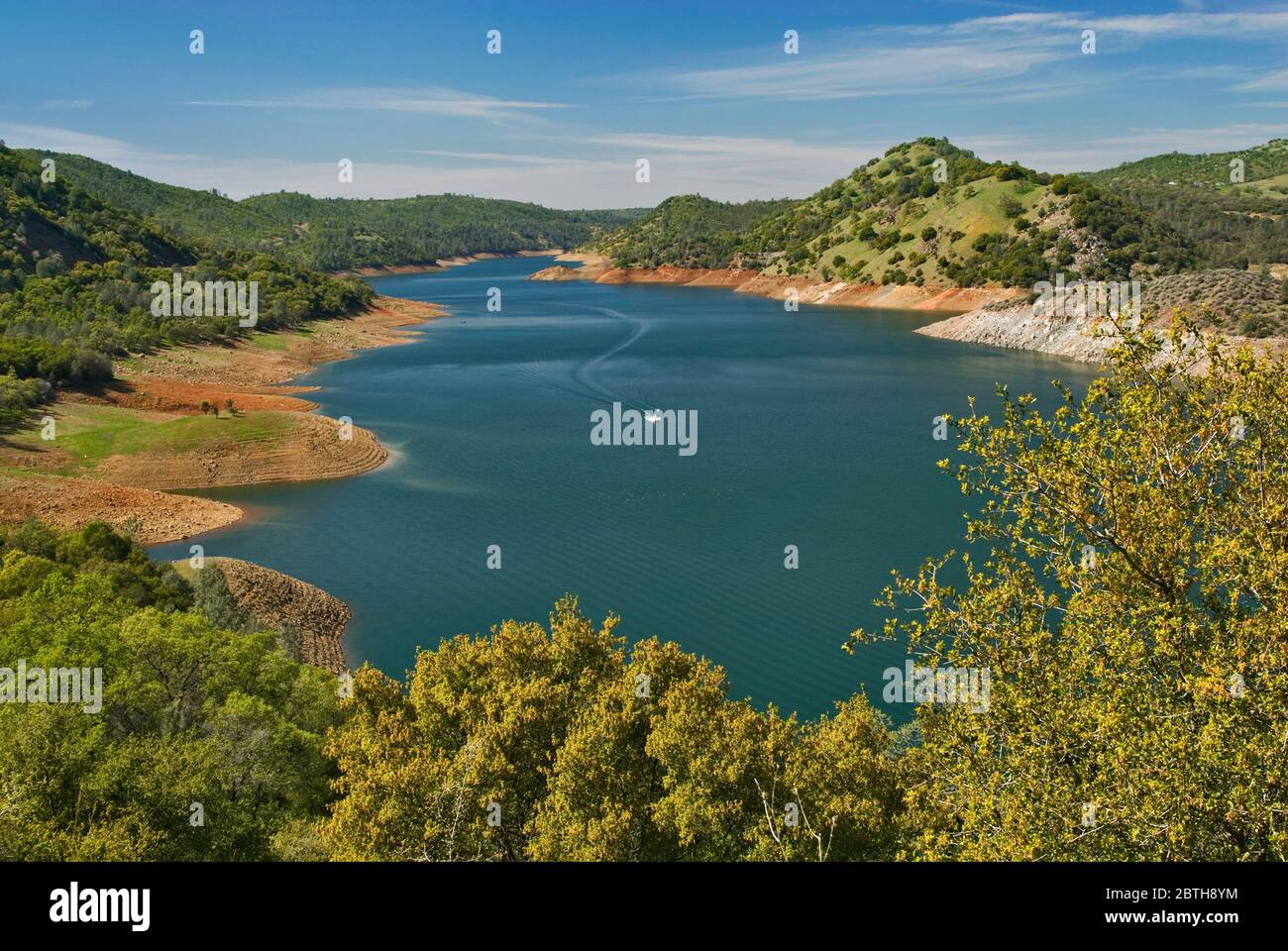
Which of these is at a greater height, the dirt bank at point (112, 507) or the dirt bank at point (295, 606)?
the dirt bank at point (112, 507)

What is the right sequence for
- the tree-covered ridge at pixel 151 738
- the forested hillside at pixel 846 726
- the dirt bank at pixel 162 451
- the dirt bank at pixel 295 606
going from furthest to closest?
the dirt bank at pixel 162 451, the dirt bank at pixel 295 606, the tree-covered ridge at pixel 151 738, the forested hillside at pixel 846 726

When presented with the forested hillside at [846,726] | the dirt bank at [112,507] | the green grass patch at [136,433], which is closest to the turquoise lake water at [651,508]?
the dirt bank at [112,507]

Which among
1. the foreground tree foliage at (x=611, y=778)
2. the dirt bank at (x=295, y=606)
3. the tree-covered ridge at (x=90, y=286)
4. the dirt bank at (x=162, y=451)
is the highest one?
the tree-covered ridge at (x=90, y=286)

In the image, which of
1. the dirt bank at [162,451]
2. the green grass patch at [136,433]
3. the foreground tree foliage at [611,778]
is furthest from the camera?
the green grass patch at [136,433]

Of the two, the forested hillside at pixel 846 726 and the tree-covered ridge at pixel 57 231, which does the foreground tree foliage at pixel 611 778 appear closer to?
the forested hillside at pixel 846 726

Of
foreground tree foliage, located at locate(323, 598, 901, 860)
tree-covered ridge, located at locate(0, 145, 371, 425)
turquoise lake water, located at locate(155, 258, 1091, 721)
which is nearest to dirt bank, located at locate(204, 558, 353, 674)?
turquoise lake water, located at locate(155, 258, 1091, 721)
